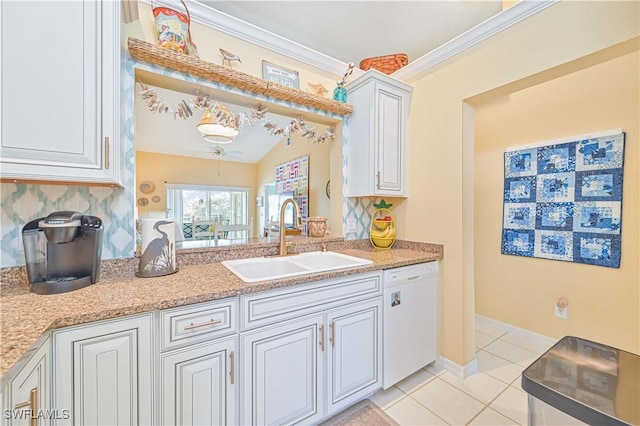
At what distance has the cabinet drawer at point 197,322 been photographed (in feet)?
3.27

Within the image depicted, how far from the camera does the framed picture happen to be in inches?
71.8

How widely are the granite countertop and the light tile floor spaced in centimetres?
97

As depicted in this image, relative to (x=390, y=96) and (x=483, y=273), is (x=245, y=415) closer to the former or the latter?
(x=390, y=96)

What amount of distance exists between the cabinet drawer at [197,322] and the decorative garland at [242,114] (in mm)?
1210

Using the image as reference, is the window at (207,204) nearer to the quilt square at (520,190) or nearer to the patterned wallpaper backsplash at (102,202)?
the patterned wallpaper backsplash at (102,202)

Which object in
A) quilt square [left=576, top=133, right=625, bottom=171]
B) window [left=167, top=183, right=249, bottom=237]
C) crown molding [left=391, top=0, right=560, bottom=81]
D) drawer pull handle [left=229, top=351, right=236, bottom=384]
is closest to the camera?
drawer pull handle [left=229, top=351, right=236, bottom=384]

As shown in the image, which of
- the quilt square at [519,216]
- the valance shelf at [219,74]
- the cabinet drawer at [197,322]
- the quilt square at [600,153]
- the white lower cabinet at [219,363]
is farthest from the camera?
the quilt square at [519,216]

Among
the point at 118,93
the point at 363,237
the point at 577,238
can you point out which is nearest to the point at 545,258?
the point at 577,238

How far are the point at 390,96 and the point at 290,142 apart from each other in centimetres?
89

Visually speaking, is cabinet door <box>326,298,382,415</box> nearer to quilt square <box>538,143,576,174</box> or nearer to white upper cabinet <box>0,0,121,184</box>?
white upper cabinet <box>0,0,121,184</box>

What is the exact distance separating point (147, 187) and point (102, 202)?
0.29 meters

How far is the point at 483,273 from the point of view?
107 inches

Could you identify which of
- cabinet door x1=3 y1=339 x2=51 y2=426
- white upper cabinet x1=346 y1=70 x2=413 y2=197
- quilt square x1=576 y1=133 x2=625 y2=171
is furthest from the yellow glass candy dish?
cabinet door x1=3 y1=339 x2=51 y2=426

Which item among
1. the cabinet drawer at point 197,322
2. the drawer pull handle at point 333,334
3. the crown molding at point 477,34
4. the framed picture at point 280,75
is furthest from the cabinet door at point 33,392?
the crown molding at point 477,34
